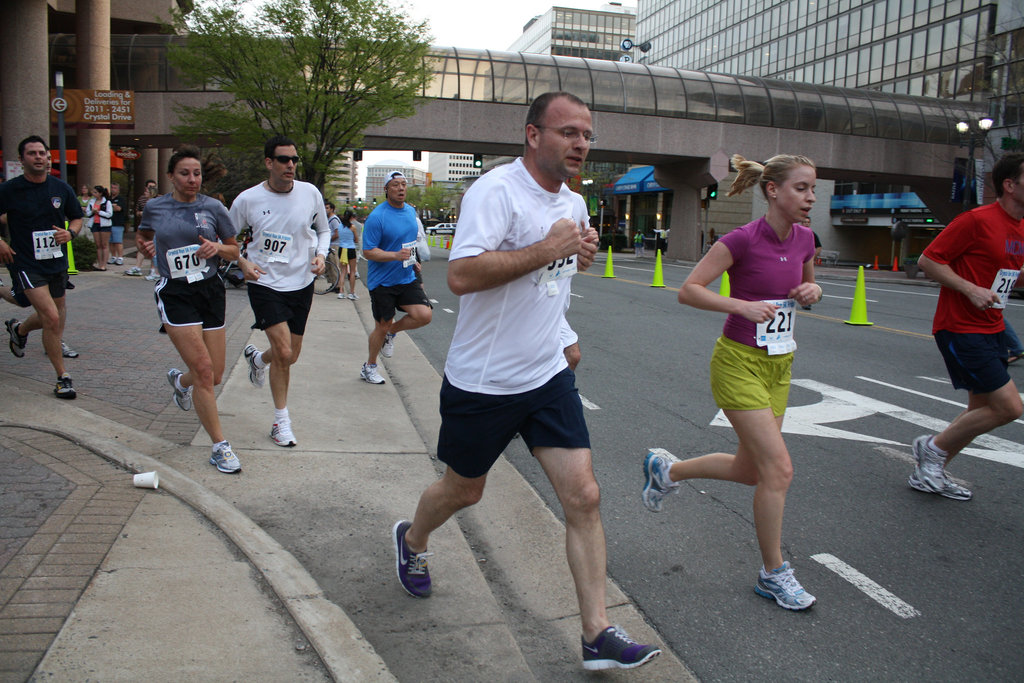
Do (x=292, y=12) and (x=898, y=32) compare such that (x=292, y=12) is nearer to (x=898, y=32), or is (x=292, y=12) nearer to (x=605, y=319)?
(x=605, y=319)

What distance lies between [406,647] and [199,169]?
11.2 feet

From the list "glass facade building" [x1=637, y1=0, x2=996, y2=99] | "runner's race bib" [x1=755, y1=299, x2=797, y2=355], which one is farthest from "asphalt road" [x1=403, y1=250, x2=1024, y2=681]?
"glass facade building" [x1=637, y1=0, x2=996, y2=99]

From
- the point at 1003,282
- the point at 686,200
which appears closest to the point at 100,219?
the point at 1003,282

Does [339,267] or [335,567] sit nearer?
[335,567]

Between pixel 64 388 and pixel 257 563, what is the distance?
3684 millimetres

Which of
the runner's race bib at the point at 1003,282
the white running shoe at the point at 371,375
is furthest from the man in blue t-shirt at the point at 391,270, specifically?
the runner's race bib at the point at 1003,282

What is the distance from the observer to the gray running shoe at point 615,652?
9.07 feet

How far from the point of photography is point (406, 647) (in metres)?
3.05

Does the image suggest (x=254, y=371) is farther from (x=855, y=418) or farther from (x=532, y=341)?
(x=855, y=418)

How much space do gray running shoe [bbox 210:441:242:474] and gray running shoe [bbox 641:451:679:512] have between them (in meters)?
2.36

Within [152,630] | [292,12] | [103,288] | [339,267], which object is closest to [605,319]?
[339,267]

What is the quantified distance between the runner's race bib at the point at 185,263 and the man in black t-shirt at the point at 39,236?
6.87ft

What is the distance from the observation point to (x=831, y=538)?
429 centimetres

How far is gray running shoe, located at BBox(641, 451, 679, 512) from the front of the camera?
13.4 feet
